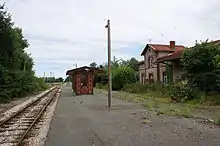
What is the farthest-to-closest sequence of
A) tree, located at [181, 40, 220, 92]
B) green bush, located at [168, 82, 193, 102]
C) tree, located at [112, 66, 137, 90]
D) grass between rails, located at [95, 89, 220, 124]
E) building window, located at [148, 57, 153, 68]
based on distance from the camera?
tree, located at [112, 66, 137, 90] → building window, located at [148, 57, 153, 68] → green bush, located at [168, 82, 193, 102] → tree, located at [181, 40, 220, 92] → grass between rails, located at [95, 89, 220, 124]

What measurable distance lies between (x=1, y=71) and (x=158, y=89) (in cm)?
1413

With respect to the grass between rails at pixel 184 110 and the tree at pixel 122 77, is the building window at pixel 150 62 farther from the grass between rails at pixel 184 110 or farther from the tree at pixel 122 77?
the grass between rails at pixel 184 110

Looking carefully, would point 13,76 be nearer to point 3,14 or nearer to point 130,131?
point 3,14

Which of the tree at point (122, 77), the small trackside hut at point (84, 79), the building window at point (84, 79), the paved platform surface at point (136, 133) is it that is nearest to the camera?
the paved platform surface at point (136, 133)

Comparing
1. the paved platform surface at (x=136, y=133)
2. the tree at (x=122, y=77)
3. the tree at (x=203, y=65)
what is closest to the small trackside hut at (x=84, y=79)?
the tree at (x=122, y=77)

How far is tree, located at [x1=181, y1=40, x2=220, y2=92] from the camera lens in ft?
72.4

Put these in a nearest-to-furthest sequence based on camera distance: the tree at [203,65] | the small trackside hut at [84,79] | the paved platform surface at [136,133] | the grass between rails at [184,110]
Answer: the paved platform surface at [136,133]
the grass between rails at [184,110]
the tree at [203,65]
the small trackside hut at [84,79]

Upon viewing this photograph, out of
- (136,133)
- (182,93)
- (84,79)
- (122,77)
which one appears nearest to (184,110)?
(182,93)

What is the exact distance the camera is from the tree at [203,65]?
22.1m

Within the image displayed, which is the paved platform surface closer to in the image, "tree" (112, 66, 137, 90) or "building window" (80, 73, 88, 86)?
"building window" (80, 73, 88, 86)

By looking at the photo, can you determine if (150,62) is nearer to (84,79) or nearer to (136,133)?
(84,79)

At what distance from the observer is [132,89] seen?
39656mm

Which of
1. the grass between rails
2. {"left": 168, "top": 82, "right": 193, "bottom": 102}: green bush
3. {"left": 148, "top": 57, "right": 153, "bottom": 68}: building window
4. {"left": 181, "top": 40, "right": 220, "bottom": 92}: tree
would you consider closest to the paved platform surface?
the grass between rails

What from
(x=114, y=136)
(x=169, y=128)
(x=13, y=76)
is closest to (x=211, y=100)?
(x=169, y=128)
